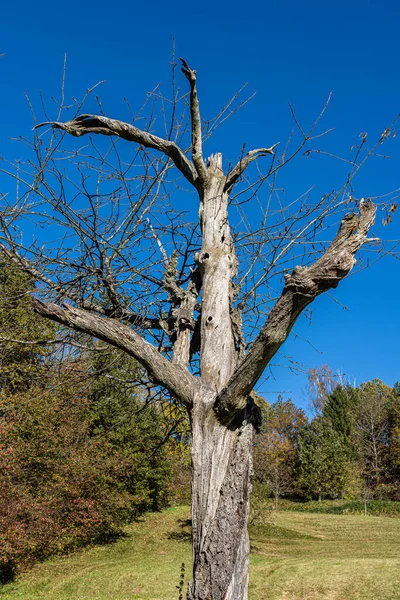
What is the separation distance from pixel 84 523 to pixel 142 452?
17.3 ft

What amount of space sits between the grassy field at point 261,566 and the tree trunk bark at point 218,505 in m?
8.50

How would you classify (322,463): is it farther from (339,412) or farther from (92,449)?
(92,449)

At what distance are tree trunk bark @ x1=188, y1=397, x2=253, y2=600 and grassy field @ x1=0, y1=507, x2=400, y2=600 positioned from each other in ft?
27.9

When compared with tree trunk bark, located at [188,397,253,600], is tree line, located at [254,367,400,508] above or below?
above

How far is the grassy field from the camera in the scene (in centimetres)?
996

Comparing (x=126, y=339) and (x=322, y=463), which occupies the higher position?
(x=322, y=463)

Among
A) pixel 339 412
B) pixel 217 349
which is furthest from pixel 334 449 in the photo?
pixel 217 349

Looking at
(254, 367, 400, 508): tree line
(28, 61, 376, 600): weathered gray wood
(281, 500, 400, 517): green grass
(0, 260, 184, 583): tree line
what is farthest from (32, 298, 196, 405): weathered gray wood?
(281, 500, 400, 517): green grass

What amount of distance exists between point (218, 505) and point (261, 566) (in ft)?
38.9

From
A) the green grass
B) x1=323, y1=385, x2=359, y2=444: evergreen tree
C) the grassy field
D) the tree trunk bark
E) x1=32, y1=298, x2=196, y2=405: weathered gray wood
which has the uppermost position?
x1=323, y1=385, x2=359, y2=444: evergreen tree

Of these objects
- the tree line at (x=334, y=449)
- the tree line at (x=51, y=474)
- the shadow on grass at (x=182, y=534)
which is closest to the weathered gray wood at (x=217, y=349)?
the tree line at (x=51, y=474)

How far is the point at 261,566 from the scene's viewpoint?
Result: 40.5ft

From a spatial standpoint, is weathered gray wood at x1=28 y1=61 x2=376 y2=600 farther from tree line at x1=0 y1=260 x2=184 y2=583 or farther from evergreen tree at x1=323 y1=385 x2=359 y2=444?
evergreen tree at x1=323 y1=385 x2=359 y2=444

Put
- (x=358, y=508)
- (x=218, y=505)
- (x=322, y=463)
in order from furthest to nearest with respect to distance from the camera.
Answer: (x=322, y=463) < (x=358, y=508) < (x=218, y=505)
